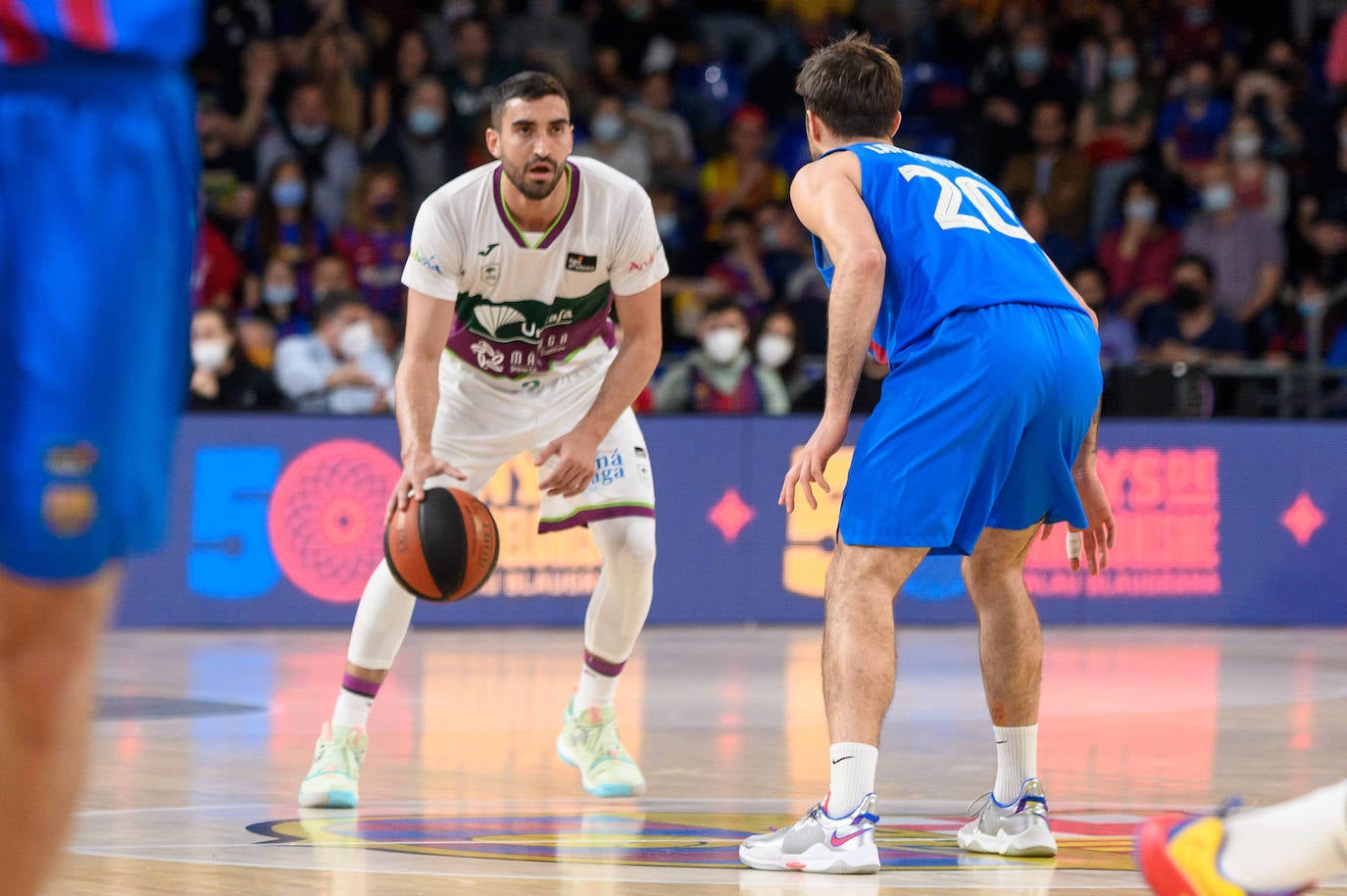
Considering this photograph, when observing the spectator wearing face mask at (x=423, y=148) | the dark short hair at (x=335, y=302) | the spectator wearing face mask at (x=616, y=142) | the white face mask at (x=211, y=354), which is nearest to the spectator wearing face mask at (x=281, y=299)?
the dark short hair at (x=335, y=302)

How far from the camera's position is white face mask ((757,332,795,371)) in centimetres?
1309

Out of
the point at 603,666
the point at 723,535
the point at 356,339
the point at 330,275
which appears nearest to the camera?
the point at 603,666

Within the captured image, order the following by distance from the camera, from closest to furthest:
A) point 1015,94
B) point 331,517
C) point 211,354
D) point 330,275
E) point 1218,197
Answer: point 331,517 → point 211,354 → point 330,275 → point 1218,197 → point 1015,94

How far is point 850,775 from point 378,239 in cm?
1024

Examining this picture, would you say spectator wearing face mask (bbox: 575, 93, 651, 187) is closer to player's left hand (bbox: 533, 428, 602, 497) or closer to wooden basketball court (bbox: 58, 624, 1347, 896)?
wooden basketball court (bbox: 58, 624, 1347, 896)

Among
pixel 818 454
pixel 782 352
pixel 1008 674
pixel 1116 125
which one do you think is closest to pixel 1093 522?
pixel 1008 674

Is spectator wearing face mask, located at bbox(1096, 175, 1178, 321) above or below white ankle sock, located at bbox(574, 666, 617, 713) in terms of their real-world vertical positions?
above

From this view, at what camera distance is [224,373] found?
12.1m

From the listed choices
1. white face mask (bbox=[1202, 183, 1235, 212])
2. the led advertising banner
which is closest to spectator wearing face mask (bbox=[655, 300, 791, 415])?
the led advertising banner

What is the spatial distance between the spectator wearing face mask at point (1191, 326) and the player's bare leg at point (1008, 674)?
30.4ft

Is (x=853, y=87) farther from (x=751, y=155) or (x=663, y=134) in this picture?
(x=751, y=155)

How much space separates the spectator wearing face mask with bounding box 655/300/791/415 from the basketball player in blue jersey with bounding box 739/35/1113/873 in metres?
7.48

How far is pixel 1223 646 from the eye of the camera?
1162cm

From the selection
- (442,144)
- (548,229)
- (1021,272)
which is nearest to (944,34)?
(442,144)
